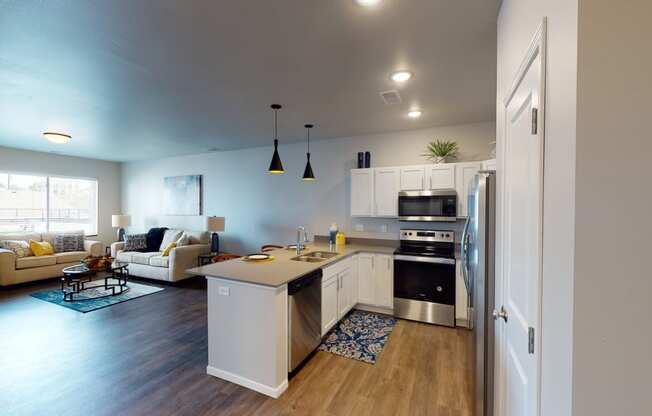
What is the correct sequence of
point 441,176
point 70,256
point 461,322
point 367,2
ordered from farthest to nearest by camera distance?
point 70,256, point 441,176, point 461,322, point 367,2

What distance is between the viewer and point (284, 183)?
522cm

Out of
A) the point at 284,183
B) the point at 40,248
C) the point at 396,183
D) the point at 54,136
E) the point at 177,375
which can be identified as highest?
the point at 54,136

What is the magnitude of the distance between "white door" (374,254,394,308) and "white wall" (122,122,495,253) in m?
0.62

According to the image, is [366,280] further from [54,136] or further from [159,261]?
[54,136]

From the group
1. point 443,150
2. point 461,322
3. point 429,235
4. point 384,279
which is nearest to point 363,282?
point 384,279

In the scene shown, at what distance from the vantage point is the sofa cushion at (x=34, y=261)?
16.0ft

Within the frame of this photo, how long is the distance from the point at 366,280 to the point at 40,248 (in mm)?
6277

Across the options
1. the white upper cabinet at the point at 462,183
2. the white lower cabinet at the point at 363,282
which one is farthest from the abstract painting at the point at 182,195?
the white upper cabinet at the point at 462,183

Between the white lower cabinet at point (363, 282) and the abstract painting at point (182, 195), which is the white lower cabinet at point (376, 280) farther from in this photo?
the abstract painting at point (182, 195)

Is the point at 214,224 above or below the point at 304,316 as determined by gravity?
above

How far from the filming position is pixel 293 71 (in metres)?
2.42

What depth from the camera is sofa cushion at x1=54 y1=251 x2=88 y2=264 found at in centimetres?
541

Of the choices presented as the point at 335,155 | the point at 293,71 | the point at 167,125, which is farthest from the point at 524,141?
the point at 167,125

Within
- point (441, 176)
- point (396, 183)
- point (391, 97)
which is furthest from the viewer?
point (396, 183)
